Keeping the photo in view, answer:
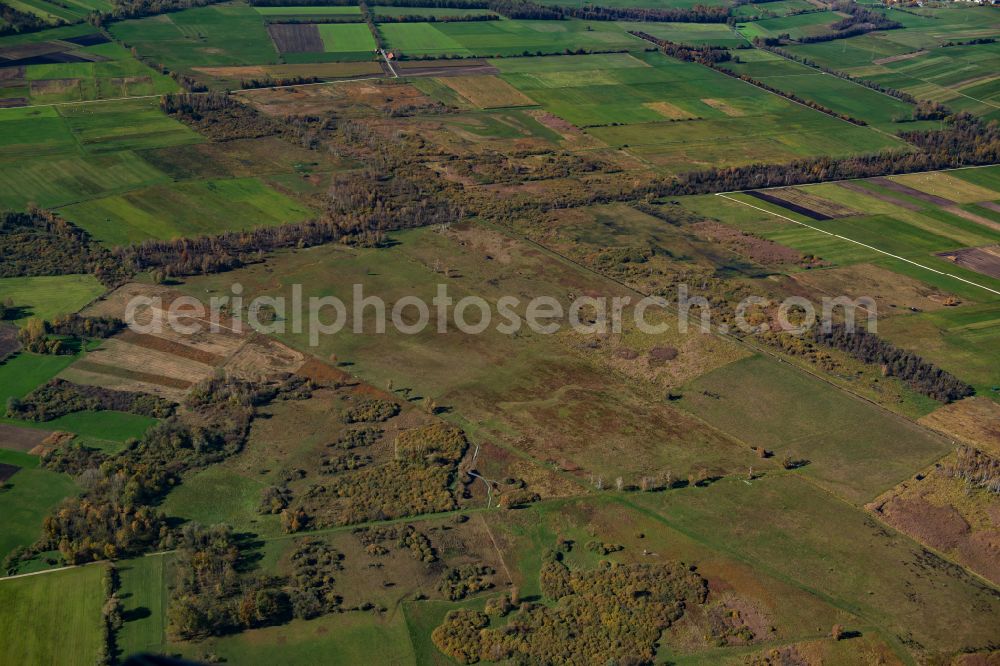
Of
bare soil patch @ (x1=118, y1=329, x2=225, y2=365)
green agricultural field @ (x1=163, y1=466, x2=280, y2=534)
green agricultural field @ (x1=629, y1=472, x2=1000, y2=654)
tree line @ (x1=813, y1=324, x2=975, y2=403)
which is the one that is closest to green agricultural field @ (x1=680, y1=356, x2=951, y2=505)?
green agricultural field @ (x1=629, y1=472, x2=1000, y2=654)

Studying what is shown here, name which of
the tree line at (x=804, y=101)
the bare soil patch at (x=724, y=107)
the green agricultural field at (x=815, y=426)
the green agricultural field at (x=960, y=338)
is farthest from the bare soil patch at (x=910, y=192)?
the green agricultural field at (x=815, y=426)

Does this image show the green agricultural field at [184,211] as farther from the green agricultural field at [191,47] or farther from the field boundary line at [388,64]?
the field boundary line at [388,64]

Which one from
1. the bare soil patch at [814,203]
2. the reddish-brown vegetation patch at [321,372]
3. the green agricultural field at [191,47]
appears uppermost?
the green agricultural field at [191,47]

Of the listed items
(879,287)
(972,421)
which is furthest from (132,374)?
(879,287)

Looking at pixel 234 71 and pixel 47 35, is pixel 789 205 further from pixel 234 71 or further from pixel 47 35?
pixel 47 35

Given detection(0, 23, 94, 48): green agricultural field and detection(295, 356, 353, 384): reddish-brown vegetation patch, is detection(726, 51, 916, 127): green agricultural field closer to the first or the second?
detection(295, 356, 353, 384): reddish-brown vegetation patch

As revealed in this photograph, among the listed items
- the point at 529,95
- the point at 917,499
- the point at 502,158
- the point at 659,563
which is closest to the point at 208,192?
the point at 502,158

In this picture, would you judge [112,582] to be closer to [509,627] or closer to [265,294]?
[509,627]
